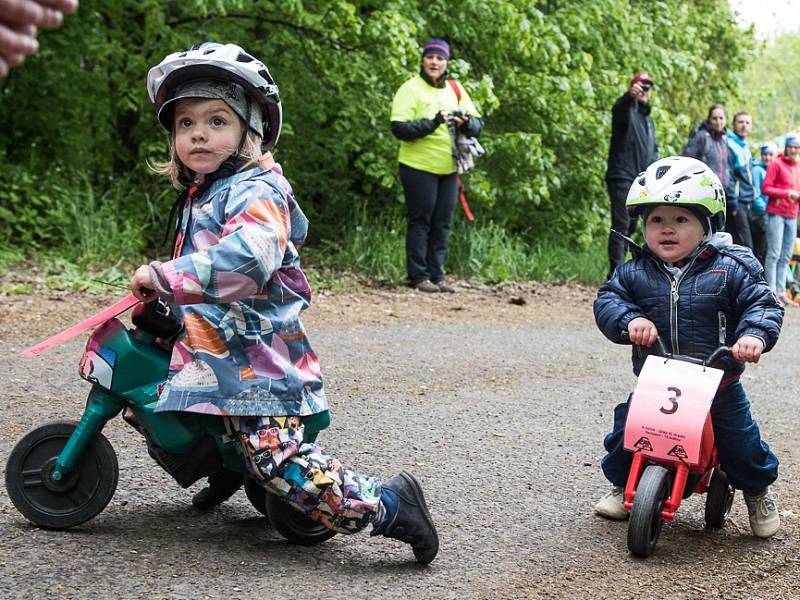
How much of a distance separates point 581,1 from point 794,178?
3.51 metres

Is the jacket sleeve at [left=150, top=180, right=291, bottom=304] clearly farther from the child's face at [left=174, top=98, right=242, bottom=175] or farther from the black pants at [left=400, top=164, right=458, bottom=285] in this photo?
the black pants at [left=400, top=164, right=458, bottom=285]

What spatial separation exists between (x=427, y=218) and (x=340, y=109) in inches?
98.3

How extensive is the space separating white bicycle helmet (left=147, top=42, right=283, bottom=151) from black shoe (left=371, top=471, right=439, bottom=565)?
4.00 ft

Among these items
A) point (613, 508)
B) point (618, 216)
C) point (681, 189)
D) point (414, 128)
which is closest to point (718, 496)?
point (613, 508)

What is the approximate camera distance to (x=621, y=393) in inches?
277

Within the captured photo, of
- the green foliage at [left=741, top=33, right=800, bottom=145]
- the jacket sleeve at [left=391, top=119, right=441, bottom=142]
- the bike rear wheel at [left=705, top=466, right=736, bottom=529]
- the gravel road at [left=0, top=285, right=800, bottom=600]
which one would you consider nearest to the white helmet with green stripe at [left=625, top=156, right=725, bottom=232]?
the bike rear wheel at [left=705, top=466, right=736, bottom=529]

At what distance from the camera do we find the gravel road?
3.39 m

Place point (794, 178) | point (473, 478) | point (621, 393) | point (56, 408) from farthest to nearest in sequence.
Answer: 1. point (794, 178)
2. point (621, 393)
3. point (56, 408)
4. point (473, 478)

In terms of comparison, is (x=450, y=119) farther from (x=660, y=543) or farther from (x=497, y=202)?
(x=660, y=543)

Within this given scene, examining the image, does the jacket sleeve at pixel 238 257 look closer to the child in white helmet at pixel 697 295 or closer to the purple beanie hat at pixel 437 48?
the child in white helmet at pixel 697 295

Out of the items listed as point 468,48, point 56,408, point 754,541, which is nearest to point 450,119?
point 468,48

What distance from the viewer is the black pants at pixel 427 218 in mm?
10812

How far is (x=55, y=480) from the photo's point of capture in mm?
3537

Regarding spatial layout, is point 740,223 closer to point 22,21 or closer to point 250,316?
point 250,316
